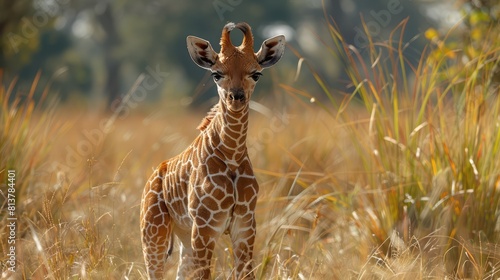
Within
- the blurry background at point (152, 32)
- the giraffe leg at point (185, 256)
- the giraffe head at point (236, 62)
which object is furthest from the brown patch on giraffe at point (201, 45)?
the blurry background at point (152, 32)

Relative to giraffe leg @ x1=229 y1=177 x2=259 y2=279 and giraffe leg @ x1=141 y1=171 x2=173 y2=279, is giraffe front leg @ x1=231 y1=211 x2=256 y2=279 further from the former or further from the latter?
giraffe leg @ x1=141 y1=171 x2=173 y2=279

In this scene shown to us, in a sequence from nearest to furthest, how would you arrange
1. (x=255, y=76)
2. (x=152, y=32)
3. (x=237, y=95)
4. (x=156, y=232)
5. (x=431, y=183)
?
(x=237, y=95)
(x=255, y=76)
(x=156, y=232)
(x=431, y=183)
(x=152, y=32)

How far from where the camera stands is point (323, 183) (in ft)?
21.4

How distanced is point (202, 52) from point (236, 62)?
0.61 feet

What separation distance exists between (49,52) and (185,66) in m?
5.97

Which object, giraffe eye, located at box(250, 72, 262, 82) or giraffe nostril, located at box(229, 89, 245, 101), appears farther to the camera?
giraffe eye, located at box(250, 72, 262, 82)

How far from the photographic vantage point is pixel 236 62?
131 inches

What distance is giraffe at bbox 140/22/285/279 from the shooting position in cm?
335

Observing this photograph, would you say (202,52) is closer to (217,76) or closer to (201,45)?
(201,45)

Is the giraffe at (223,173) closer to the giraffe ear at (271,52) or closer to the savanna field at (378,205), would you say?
the giraffe ear at (271,52)

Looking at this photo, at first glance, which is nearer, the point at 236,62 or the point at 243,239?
the point at 236,62

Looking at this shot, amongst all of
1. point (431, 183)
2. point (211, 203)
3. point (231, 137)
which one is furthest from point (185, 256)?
point (431, 183)

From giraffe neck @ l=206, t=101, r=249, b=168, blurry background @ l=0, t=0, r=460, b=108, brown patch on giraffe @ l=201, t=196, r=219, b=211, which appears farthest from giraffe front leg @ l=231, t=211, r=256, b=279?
blurry background @ l=0, t=0, r=460, b=108

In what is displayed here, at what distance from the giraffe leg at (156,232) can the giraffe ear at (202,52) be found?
70 centimetres
